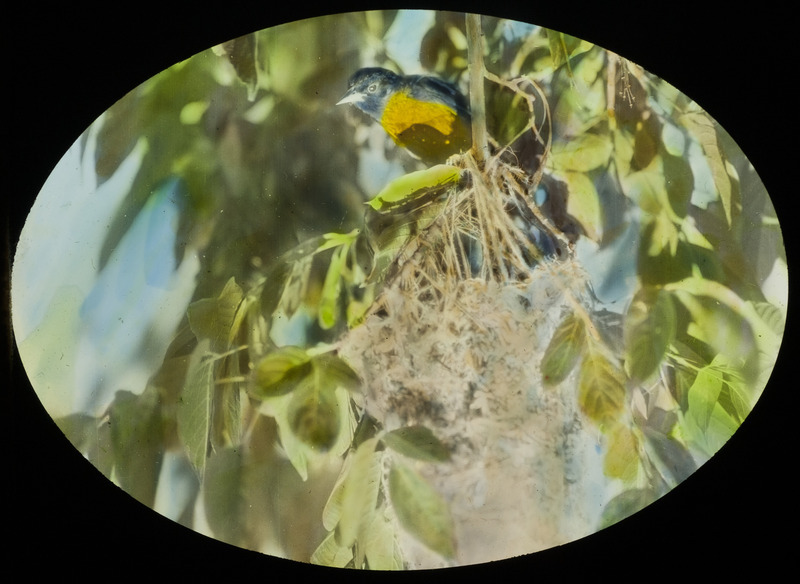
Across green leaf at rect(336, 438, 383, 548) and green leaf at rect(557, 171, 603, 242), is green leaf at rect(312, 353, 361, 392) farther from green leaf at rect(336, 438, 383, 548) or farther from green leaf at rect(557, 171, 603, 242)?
green leaf at rect(557, 171, 603, 242)

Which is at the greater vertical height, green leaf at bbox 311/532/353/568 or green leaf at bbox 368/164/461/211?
green leaf at bbox 368/164/461/211

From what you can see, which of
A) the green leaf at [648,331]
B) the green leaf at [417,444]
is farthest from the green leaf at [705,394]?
the green leaf at [417,444]

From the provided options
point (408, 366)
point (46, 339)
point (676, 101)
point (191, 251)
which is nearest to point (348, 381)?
point (408, 366)

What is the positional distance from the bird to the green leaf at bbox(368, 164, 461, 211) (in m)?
0.01

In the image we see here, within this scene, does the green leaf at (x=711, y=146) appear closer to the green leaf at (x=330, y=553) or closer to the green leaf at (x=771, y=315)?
the green leaf at (x=771, y=315)

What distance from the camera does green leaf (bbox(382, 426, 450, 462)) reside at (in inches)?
55.8

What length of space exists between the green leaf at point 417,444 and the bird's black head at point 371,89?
375 mm

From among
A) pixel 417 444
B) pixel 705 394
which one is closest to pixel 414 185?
pixel 417 444

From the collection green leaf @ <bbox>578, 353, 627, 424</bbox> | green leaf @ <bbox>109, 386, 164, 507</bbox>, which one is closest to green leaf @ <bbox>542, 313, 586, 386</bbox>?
green leaf @ <bbox>578, 353, 627, 424</bbox>

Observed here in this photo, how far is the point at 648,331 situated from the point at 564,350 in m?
0.10

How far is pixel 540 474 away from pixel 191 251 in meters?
0.49

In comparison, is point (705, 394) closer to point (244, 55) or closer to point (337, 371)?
point (337, 371)

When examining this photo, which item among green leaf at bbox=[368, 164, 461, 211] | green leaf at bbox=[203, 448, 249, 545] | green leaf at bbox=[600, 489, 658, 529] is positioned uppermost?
green leaf at bbox=[368, 164, 461, 211]

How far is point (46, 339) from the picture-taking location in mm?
1355
